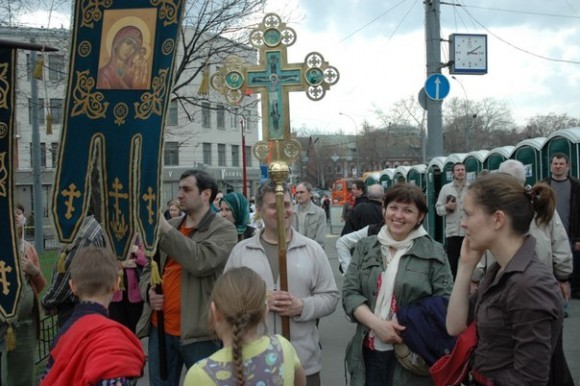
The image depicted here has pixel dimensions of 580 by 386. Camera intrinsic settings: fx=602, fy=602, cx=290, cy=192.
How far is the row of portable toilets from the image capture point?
9594 millimetres

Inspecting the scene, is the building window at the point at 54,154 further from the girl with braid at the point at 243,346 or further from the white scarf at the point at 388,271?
the white scarf at the point at 388,271

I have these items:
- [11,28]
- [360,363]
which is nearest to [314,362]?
[360,363]

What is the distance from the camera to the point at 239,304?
2.42 meters

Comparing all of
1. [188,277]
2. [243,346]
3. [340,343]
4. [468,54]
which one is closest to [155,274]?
[188,277]

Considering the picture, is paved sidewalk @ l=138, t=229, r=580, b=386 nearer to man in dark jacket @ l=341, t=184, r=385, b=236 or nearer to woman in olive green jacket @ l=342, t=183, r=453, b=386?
man in dark jacket @ l=341, t=184, r=385, b=236

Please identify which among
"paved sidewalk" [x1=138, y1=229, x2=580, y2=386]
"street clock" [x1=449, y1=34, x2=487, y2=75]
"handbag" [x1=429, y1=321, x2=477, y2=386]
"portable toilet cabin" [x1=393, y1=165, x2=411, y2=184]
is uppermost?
"street clock" [x1=449, y1=34, x2=487, y2=75]

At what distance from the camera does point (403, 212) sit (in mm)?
3695

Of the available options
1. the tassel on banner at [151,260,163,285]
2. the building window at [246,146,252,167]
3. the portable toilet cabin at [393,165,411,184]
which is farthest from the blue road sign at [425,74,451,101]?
the building window at [246,146,252,167]

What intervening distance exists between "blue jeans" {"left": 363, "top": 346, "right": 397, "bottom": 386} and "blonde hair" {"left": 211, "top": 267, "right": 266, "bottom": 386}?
4.55 feet

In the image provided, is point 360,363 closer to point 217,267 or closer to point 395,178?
point 217,267

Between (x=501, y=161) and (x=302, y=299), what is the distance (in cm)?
965

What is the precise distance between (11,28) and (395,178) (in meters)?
12.9

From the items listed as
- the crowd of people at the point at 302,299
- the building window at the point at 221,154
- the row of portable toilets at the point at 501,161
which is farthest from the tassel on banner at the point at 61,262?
the building window at the point at 221,154

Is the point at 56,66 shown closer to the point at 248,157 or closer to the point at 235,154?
the point at 235,154
